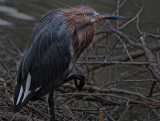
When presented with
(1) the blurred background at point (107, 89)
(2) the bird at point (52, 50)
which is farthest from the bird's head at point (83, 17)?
(1) the blurred background at point (107, 89)

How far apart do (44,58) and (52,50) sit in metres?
0.11

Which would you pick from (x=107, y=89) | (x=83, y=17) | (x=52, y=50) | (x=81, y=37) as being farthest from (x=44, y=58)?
(x=107, y=89)

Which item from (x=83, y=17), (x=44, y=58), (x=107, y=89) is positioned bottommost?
(x=107, y=89)

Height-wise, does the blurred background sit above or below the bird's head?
below

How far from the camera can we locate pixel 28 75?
148 inches

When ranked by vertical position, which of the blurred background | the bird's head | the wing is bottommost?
the blurred background

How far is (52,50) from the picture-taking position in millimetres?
3775

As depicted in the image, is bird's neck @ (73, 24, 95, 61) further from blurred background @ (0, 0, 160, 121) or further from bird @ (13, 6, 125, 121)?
blurred background @ (0, 0, 160, 121)

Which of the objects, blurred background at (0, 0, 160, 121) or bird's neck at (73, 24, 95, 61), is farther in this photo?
blurred background at (0, 0, 160, 121)

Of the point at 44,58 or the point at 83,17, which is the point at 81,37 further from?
the point at 44,58

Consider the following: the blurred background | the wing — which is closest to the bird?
the wing

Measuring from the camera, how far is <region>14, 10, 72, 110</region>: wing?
147 inches

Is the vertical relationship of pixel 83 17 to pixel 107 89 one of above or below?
above

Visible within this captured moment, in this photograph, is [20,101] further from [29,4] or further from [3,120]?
[29,4]
